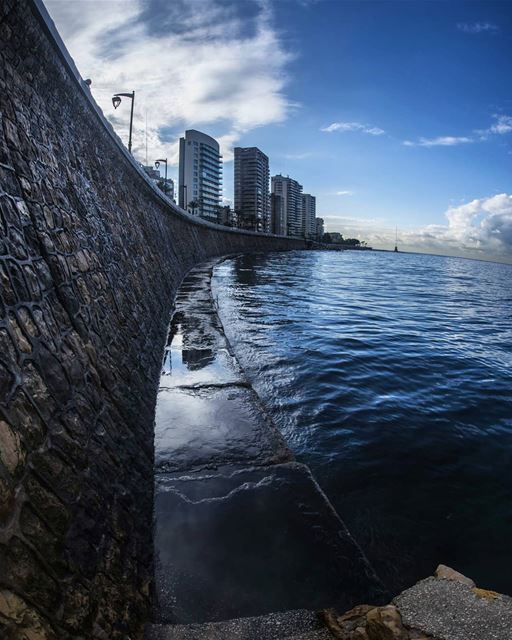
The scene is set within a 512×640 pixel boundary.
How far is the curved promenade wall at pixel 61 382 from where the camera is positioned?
1.94m

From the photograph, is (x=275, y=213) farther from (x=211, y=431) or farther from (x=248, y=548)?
(x=248, y=548)

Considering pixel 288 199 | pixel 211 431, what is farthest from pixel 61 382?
pixel 288 199

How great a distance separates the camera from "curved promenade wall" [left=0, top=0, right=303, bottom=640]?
6.36 ft

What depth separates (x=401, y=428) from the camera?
19.2 ft

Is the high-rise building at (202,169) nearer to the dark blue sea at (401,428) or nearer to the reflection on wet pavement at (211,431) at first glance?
the dark blue sea at (401,428)

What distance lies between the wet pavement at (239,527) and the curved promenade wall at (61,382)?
23 centimetres

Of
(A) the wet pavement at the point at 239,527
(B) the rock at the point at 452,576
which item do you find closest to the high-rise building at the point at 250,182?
(A) the wet pavement at the point at 239,527

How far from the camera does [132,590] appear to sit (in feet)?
8.07

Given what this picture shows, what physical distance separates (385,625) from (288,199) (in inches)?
7618

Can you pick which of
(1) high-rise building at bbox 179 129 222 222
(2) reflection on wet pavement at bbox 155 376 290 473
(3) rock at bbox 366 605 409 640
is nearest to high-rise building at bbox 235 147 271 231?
(1) high-rise building at bbox 179 129 222 222

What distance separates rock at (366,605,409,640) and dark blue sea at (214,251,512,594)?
104 centimetres

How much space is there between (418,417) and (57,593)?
5.68m

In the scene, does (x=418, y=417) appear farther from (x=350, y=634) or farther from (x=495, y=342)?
(x=495, y=342)

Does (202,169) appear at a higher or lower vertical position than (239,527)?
higher
